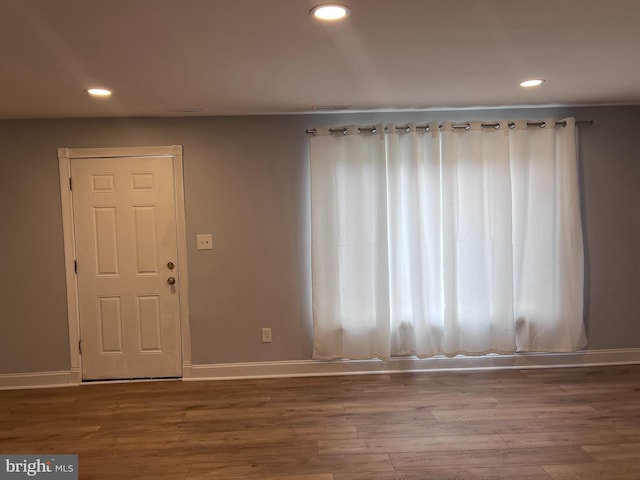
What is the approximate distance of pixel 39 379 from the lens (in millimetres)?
3908

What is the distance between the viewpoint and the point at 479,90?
10.8 ft

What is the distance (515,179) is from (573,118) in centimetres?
69

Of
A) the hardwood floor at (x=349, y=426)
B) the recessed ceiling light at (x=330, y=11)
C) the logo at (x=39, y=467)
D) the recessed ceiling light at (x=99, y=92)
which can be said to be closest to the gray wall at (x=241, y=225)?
the hardwood floor at (x=349, y=426)

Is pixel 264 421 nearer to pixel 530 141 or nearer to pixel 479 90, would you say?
pixel 479 90

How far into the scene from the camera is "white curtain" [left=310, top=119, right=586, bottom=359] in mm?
3867

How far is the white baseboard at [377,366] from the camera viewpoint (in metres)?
3.93

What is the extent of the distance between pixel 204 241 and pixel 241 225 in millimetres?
338

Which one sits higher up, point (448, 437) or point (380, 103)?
point (380, 103)

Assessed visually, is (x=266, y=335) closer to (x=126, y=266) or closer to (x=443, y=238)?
(x=126, y=266)

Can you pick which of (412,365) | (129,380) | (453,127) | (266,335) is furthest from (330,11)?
(129,380)

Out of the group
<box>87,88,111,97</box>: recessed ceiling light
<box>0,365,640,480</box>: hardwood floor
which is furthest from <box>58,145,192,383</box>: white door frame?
<box>87,88,111,97</box>: recessed ceiling light

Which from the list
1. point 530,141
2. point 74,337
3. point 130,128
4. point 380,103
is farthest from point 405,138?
point 74,337

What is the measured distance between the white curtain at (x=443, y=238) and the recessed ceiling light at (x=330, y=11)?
6.21 feet

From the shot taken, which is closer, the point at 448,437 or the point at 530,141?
the point at 448,437
